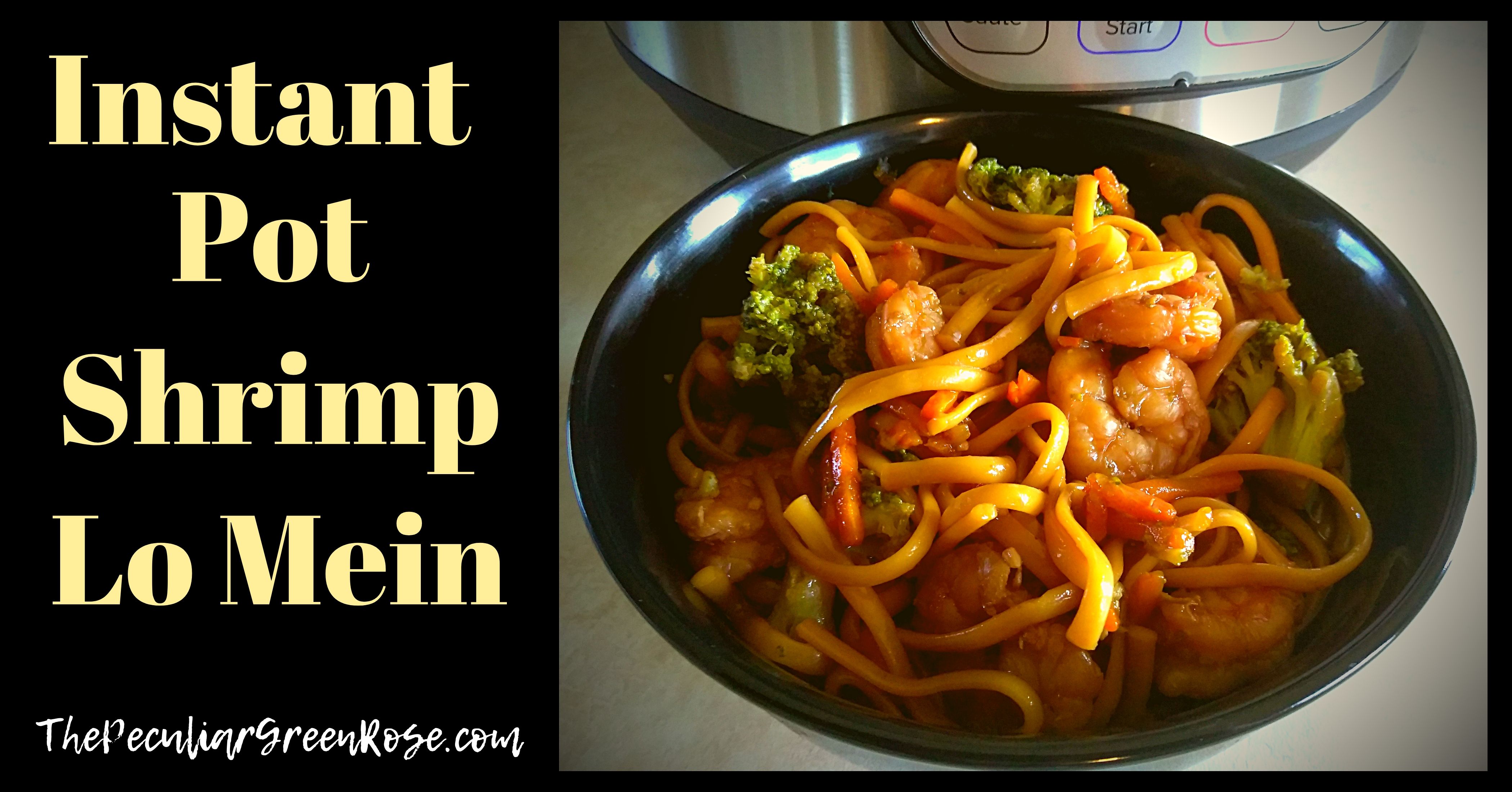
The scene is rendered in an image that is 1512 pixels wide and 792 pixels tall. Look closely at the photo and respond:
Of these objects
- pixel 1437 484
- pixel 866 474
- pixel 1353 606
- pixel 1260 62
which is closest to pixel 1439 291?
pixel 1260 62

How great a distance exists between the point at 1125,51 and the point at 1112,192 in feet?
0.57

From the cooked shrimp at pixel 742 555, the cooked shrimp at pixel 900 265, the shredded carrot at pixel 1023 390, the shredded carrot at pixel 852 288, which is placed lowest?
the cooked shrimp at pixel 742 555

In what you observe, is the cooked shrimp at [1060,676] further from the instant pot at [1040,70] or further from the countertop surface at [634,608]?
the instant pot at [1040,70]

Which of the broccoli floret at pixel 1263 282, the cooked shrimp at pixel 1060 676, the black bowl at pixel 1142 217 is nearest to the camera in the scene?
the black bowl at pixel 1142 217

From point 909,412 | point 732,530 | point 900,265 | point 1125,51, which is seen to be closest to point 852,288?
point 900,265

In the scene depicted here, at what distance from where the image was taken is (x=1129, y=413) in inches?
40.6

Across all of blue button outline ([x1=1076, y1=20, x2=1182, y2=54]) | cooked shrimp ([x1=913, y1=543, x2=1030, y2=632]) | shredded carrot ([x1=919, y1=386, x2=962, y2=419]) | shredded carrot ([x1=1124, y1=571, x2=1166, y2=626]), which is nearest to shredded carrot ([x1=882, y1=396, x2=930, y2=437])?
shredded carrot ([x1=919, y1=386, x2=962, y2=419])

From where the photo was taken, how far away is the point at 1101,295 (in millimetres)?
1024

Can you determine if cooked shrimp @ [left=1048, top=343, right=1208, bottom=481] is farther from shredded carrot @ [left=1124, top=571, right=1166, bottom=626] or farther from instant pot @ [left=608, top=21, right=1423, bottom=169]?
instant pot @ [left=608, top=21, right=1423, bottom=169]

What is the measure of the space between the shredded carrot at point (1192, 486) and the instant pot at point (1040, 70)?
49 cm

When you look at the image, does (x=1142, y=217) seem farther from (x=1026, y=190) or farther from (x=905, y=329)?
(x=905, y=329)

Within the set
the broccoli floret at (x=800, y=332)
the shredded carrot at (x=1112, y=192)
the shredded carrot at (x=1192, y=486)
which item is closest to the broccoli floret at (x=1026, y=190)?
the shredded carrot at (x=1112, y=192)

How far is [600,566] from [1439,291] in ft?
3.94

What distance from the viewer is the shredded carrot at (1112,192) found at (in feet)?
3.87
